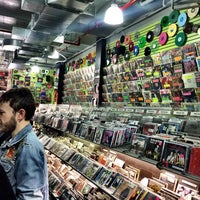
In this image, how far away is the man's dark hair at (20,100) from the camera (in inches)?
73.0

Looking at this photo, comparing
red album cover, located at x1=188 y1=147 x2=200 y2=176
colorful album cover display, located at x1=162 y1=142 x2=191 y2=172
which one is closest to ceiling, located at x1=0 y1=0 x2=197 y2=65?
colorful album cover display, located at x1=162 y1=142 x2=191 y2=172

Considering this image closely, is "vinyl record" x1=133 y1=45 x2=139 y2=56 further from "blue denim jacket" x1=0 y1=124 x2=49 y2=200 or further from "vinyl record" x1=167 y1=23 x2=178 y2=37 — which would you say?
"blue denim jacket" x1=0 y1=124 x2=49 y2=200

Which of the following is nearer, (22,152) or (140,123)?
(22,152)

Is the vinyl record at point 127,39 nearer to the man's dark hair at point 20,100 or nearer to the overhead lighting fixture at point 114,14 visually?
the overhead lighting fixture at point 114,14

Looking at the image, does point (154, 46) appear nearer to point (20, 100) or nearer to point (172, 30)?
point (172, 30)

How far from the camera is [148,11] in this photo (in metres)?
4.59

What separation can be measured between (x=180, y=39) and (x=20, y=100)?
10.2 ft

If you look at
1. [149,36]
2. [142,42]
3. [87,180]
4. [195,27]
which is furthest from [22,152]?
[142,42]

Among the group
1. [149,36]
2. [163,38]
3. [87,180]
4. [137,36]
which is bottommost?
[87,180]

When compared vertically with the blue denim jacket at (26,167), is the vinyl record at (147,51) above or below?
above

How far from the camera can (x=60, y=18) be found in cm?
423

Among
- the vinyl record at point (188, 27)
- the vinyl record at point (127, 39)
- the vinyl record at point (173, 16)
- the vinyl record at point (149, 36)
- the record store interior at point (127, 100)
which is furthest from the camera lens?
the vinyl record at point (127, 39)

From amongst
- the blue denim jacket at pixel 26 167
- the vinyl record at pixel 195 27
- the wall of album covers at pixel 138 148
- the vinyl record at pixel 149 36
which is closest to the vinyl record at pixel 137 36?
the vinyl record at pixel 149 36

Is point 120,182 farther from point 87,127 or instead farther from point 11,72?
point 11,72
